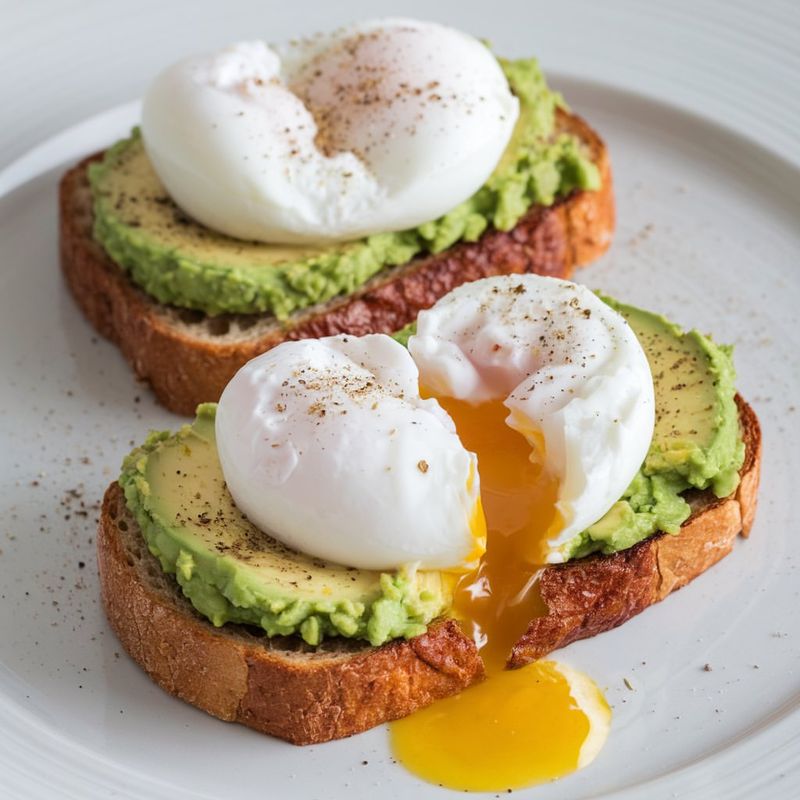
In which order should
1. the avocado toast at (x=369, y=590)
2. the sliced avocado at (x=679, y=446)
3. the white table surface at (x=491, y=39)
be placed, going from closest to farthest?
the avocado toast at (x=369, y=590), the sliced avocado at (x=679, y=446), the white table surface at (x=491, y=39)

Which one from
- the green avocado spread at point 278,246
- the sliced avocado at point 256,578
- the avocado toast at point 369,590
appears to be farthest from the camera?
the green avocado spread at point 278,246

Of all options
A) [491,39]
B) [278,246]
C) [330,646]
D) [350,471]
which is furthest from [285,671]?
[491,39]

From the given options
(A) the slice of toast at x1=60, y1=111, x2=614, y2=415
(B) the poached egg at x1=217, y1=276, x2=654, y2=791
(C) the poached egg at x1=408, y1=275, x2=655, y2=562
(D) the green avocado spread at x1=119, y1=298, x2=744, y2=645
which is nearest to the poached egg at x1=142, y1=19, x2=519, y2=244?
(A) the slice of toast at x1=60, y1=111, x2=614, y2=415

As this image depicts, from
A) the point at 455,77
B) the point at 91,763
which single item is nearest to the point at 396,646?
the point at 91,763

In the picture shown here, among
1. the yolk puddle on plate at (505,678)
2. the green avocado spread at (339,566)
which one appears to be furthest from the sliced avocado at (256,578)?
the yolk puddle on plate at (505,678)

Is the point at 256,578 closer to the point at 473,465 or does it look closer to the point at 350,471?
the point at 350,471

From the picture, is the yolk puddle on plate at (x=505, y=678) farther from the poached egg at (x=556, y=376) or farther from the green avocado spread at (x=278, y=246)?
the green avocado spread at (x=278, y=246)
